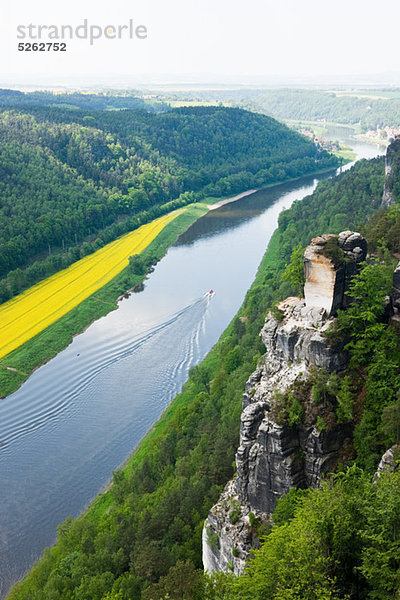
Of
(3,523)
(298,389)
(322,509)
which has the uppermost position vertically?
(298,389)

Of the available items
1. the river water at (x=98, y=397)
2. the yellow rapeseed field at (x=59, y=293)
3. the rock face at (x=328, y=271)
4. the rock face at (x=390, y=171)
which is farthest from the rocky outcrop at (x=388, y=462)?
the rock face at (x=390, y=171)

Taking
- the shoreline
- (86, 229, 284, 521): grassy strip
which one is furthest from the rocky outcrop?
the shoreline

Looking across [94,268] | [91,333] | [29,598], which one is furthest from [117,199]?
[29,598]

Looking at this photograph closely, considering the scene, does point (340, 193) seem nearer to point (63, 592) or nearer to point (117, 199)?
point (117, 199)

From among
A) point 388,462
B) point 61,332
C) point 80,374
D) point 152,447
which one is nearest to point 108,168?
point 61,332

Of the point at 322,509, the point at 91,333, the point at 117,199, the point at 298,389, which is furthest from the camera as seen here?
the point at 117,199

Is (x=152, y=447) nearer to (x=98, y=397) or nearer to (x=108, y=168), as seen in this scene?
(x=98, y=397)
